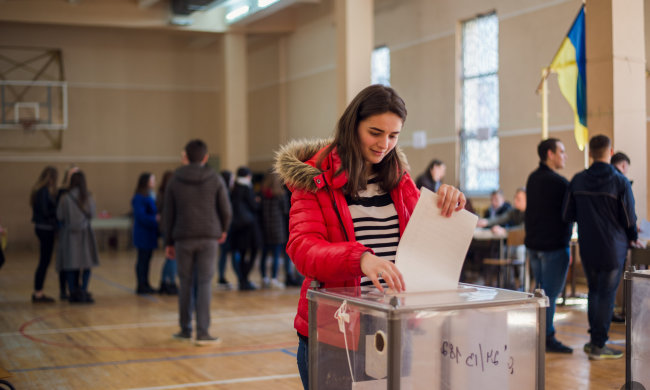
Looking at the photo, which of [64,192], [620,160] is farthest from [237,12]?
[620,160]

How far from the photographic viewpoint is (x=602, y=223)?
5.20 metres

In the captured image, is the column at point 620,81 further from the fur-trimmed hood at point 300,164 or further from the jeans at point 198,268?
the fur-trimmed hood at point 300,164

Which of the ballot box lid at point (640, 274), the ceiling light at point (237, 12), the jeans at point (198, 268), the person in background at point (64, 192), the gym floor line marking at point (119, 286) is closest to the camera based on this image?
the ballot box lid at point (640, 274)

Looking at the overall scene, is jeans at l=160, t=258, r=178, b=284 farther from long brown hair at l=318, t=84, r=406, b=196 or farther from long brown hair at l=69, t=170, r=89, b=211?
long brown hair at l=318, t=84, r=406, b=196

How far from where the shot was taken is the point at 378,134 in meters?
1.99

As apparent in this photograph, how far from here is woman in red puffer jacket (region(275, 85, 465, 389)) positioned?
1.96 meters

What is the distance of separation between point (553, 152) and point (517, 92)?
559 cm

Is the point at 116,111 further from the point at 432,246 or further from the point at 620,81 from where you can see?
the point at 432,246

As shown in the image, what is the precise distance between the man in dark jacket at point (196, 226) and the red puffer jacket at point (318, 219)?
3.78m

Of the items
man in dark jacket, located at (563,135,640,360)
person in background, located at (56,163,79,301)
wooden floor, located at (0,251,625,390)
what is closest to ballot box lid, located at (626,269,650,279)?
wooden floor, located at (0,251,625,390)

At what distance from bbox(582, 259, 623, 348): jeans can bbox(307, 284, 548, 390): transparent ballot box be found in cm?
362

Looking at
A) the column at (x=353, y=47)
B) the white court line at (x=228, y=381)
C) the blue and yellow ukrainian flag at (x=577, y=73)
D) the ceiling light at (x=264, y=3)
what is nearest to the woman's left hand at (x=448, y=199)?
the white court line at (x=228, y=381)

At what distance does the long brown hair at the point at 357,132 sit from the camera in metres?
1.97

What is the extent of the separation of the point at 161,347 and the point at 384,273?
446 centimetres
